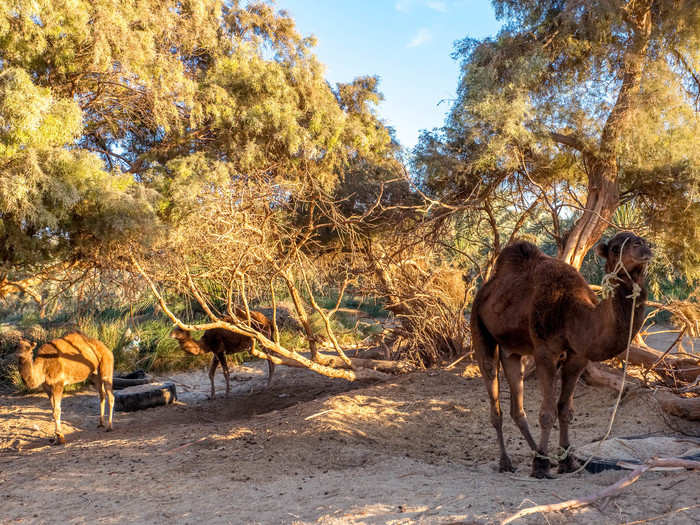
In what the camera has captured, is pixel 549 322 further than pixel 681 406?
No

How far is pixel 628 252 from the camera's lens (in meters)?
3.61

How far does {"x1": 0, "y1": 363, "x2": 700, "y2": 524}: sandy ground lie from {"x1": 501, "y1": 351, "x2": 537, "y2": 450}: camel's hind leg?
14.7 inches

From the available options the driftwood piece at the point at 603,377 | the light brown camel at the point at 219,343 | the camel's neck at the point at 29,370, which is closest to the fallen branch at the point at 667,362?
the driftwood piece at the point at 603,377

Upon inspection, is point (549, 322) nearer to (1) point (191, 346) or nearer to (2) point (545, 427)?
(2) point (545, 427)

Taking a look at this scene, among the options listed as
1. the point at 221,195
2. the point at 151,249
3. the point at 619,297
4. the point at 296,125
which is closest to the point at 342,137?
the point at 296,125

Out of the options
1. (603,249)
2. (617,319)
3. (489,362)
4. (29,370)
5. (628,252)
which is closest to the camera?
(628,252)

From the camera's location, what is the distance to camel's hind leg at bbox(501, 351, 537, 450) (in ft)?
15.8

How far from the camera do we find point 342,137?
8258 millimetres

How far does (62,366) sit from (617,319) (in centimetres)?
710

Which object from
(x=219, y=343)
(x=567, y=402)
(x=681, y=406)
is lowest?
(x=681, y=406)

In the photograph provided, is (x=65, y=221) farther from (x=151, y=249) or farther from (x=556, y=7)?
(x=556, y=7)

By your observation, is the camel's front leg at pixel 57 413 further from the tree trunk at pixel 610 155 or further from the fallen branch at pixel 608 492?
the tree trunk at pixel 610 155

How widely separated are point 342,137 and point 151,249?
338 cm

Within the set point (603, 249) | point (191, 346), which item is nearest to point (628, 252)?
point (603, 249)
